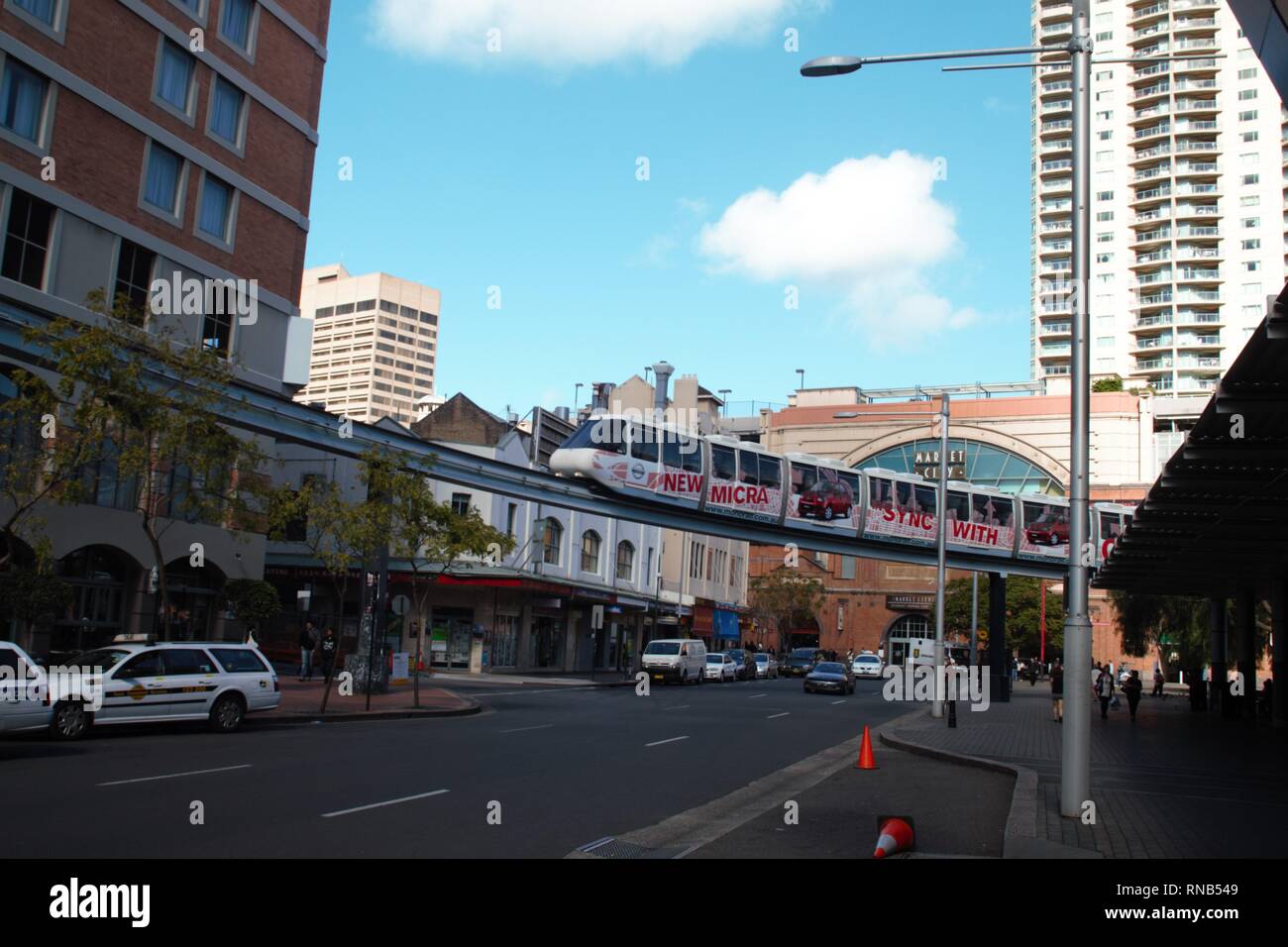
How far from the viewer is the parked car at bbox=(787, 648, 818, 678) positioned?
65.4m

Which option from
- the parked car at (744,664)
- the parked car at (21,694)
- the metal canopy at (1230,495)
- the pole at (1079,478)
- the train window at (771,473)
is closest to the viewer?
the pole at (1079,478)

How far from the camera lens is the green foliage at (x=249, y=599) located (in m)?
29.1

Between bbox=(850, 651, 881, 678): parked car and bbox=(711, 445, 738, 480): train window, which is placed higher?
bbox=(711, 445, 738, 480): train window

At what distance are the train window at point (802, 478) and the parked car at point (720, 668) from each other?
634 inches

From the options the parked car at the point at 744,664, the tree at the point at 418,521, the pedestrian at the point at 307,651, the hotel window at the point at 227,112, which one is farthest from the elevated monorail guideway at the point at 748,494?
the parked car at the point at 744,664

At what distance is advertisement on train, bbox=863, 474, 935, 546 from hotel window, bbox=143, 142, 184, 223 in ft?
75.9

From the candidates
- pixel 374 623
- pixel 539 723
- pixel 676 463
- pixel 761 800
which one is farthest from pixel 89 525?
pixel 761 800

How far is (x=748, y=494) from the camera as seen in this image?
35.1m

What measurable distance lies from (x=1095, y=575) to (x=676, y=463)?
12.9 metres

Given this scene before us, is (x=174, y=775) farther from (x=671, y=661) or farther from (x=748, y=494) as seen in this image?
(x=671, y=661)

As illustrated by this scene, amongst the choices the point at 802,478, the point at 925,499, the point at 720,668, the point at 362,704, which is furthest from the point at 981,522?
the point at 362,704

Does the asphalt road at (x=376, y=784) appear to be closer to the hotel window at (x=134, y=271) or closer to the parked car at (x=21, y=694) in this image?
the parked car at (x=21, y=694)

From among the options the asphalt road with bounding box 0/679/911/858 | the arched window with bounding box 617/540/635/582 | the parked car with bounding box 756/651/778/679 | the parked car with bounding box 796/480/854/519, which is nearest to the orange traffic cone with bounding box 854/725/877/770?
the asphalt road with bounding box 0/679/911/858

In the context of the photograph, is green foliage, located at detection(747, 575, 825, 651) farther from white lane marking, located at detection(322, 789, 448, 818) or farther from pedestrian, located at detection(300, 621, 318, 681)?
white lane marking, located at detection(322, 789, 448, 818)
